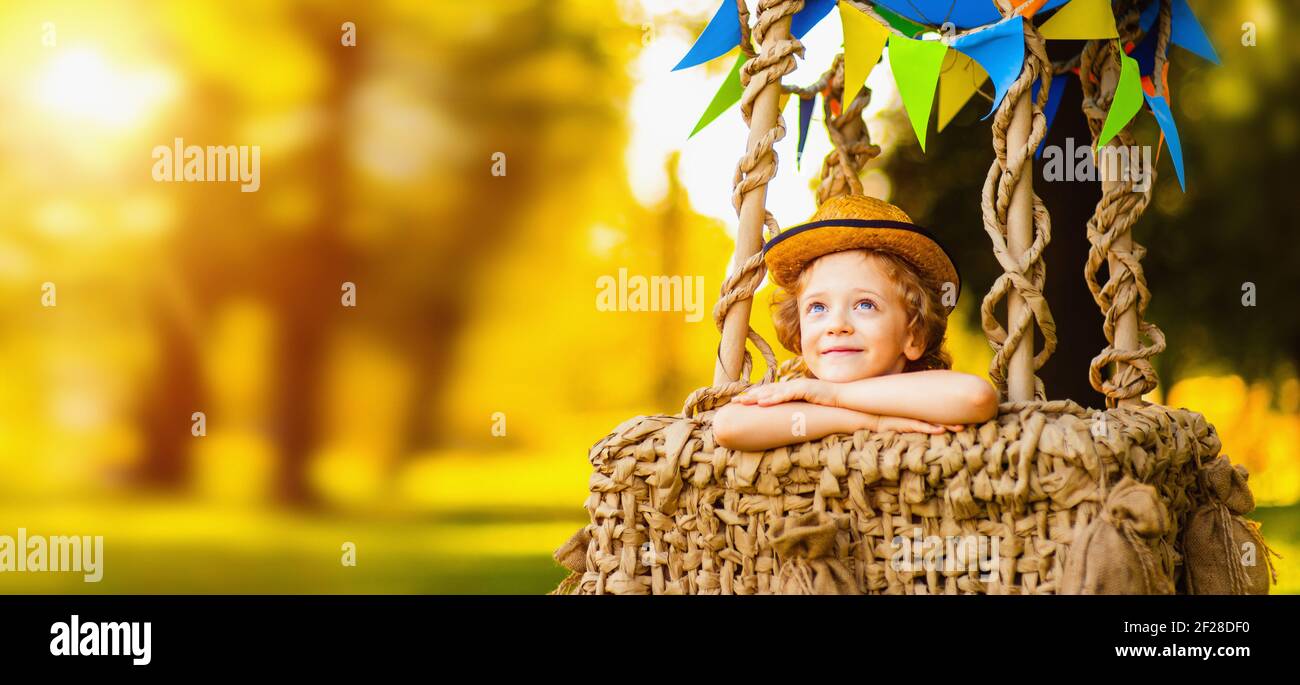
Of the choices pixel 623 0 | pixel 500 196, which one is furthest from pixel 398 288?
pixel 623 0

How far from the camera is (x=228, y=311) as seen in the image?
604 cm

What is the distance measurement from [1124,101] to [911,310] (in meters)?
0.59

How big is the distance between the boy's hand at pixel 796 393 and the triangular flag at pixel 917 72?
0.53 m

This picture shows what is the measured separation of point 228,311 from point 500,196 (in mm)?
1600

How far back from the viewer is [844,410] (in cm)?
206

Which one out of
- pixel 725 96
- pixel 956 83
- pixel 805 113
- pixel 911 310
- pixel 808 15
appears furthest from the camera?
pixel 805 113

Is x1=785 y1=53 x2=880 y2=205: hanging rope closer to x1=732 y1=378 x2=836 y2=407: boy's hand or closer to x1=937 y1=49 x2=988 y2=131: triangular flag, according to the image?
x1=937 y1=49 x2=988 y2=131: triangular flag

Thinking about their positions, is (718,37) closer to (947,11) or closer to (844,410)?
(947,11)

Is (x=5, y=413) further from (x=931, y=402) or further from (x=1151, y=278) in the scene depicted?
(x=1151, y=278)

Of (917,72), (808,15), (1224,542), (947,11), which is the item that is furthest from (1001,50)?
(1224,542)

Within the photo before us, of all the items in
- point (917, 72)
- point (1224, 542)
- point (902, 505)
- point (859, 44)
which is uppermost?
point (859, 44)

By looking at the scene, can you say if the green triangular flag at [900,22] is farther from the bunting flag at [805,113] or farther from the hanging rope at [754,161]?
the bunting flag at [805,113]

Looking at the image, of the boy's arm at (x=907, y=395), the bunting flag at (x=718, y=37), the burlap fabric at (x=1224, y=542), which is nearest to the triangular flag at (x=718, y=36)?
the bunting flag at (x=718, y=37)

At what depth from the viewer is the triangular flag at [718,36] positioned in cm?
248
